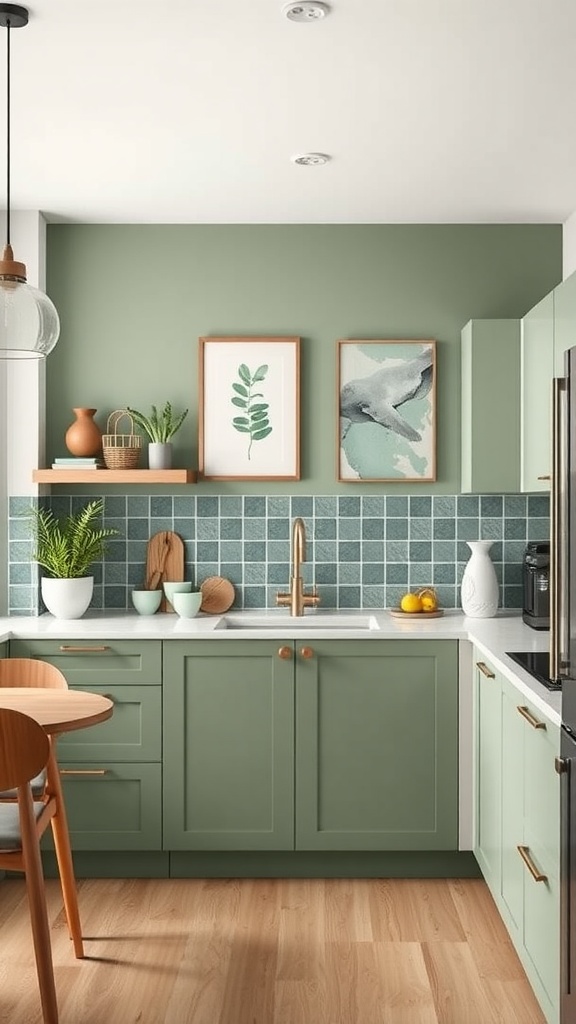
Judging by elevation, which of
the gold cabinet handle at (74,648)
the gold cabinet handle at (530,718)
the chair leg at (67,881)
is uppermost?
the gold cabinet handle at (74,648)

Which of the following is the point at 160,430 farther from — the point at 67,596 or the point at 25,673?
the point at 25,673

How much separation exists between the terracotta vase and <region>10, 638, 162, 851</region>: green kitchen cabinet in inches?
32.8

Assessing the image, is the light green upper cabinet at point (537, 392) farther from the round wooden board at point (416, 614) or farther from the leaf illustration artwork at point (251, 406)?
the leaf illustration artwork at point (251, 406)

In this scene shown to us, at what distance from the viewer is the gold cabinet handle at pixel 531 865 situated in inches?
103

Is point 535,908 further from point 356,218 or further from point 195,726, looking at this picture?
point 356,218

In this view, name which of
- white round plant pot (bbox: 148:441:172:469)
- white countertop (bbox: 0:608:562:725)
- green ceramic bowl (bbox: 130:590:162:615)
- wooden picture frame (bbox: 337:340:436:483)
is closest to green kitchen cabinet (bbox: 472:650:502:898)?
white countertop (bbox: 0:608:562:725)

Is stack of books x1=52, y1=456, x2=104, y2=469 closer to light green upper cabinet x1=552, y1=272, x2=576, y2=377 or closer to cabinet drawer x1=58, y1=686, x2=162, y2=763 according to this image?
cabinet drawer x1=58, y1=686, x2=162, y2=763

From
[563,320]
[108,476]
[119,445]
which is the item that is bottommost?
[108,476]

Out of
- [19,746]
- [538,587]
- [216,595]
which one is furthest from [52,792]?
[538,587]

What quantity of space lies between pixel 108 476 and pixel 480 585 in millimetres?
1533

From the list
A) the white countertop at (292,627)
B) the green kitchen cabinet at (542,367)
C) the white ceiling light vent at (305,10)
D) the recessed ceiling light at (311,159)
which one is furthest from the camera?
the white countertop at (292,627)

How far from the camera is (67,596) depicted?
163 inches

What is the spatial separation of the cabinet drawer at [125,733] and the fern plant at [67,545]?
57 centimetres

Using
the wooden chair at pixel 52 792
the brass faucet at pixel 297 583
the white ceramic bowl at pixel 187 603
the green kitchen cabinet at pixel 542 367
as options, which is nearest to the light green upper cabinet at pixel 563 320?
the green kitchen cabinet at pixel 542 367
